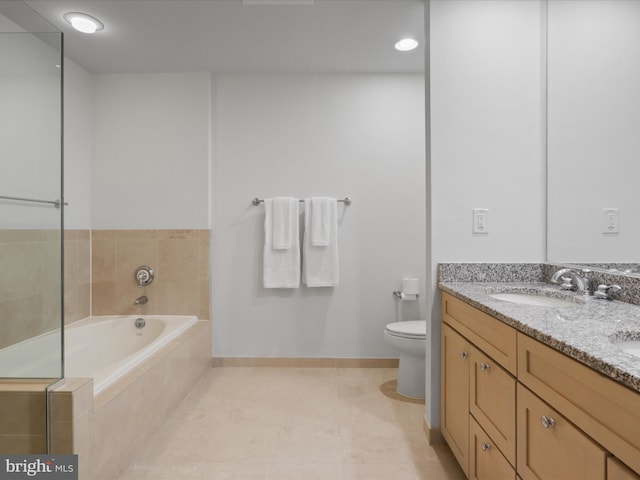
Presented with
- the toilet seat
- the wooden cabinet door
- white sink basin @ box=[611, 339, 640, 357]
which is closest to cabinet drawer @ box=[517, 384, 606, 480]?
white sink basin @ box=[611, 339, 640, 357]

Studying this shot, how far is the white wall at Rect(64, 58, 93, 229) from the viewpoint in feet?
8.82

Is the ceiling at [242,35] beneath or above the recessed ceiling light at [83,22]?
above

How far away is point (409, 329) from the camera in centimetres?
245

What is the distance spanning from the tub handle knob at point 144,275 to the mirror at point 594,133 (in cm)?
258

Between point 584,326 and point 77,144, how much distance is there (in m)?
3.16

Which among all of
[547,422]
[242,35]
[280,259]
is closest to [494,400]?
[547,422]

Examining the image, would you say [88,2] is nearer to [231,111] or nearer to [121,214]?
[231,111]

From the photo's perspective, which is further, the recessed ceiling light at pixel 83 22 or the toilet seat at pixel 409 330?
the toilet seat at pixel 409 330

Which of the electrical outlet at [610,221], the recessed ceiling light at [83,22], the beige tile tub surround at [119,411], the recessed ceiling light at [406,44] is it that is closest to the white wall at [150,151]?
the recessed ceiling light at [83,22]

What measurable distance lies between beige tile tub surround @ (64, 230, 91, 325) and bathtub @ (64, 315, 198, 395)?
0.09 metres

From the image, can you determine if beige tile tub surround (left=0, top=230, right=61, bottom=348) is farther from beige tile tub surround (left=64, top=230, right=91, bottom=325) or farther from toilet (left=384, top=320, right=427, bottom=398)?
toilet (left=384, top=320, right=427, bottom=398)

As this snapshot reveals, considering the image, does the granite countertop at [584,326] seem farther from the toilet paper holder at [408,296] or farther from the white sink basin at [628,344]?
the toilet paper holder at [408,296]

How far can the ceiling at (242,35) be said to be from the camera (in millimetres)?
2076

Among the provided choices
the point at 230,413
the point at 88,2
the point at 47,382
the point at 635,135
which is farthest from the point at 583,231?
the point at 88,2
